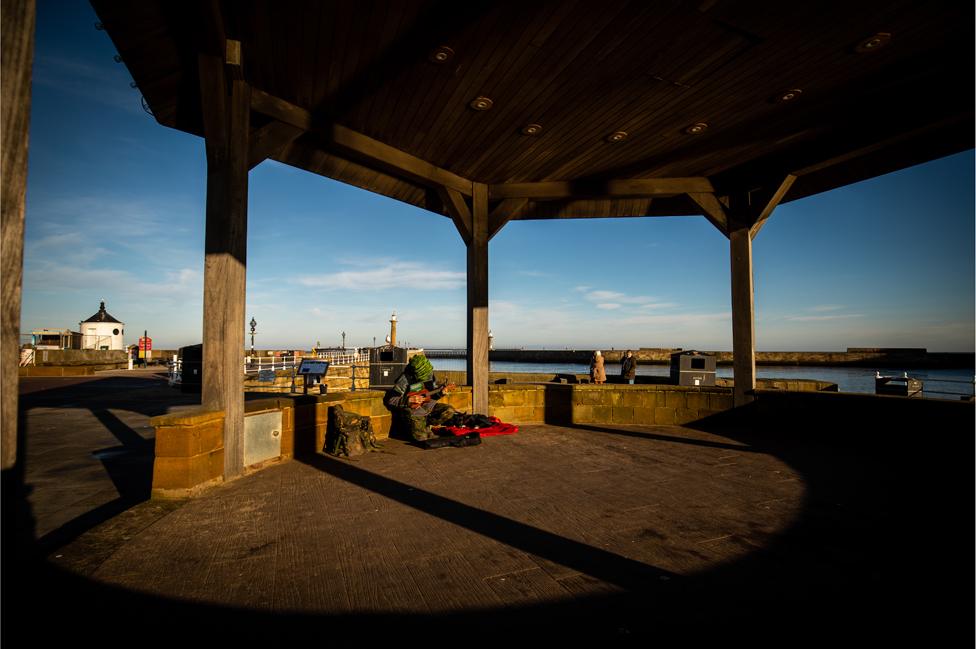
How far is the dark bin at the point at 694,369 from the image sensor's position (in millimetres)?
11203

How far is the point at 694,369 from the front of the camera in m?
11.5

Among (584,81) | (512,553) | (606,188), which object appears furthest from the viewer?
(606,188)

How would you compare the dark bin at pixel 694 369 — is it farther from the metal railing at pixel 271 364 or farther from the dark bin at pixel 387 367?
the metal railing at pixel 271 364

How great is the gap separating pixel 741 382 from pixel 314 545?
7629mm

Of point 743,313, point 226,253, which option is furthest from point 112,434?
point 743,313

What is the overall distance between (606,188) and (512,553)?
6753 mm

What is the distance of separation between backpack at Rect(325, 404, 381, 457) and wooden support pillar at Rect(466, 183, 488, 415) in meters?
2.57

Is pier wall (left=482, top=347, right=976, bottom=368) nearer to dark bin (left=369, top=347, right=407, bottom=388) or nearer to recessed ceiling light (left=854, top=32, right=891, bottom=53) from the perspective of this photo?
dark bin (left=369, top=347, right=407, bottom=388)

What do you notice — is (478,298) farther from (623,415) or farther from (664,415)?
(664,415)

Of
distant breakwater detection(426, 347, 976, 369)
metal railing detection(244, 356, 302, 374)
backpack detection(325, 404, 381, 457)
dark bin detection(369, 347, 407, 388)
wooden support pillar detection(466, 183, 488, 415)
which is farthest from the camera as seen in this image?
distant breakwater detection(426, 347, 976, 369)

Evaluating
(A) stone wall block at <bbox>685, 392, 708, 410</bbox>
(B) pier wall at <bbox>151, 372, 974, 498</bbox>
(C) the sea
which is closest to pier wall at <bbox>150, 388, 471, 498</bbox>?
(B) pier wall at <bbox>151, 372, 974, 498</bbox>

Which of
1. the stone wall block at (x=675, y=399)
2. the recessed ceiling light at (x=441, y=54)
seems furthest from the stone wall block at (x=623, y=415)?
the recessed ceiling light at (x=441, y=54)

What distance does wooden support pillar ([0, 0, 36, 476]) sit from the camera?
1341 millimetres

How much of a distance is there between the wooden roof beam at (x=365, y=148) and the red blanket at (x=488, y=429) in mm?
4010
